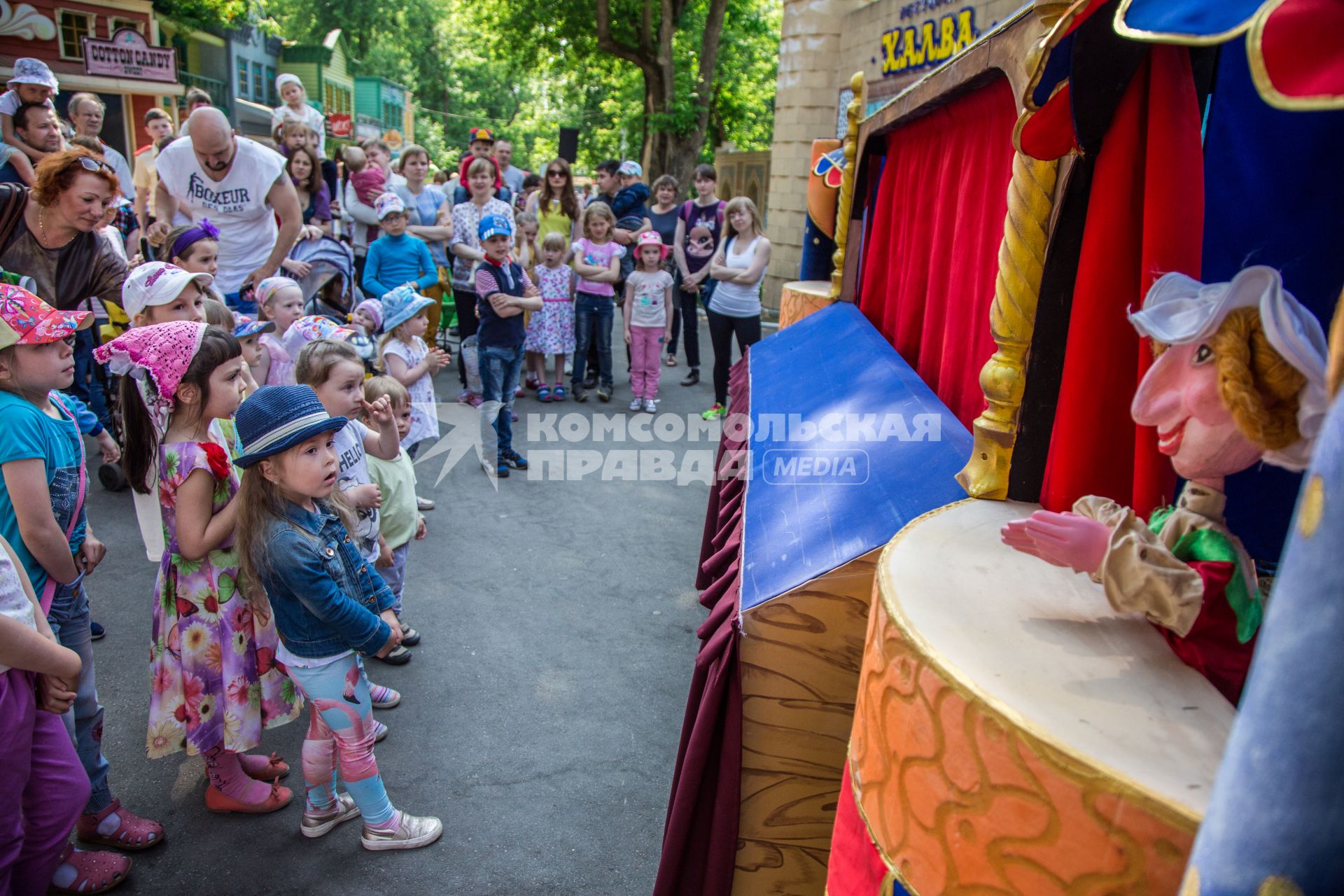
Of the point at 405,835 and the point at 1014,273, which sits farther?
the point at 405,835

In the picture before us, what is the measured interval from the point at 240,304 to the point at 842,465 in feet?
12.6

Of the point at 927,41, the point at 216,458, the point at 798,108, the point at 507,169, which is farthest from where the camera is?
the point at 798,108

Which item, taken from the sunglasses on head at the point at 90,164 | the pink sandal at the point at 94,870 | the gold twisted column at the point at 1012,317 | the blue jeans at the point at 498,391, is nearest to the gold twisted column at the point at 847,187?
the blue jeans at the point at 498,391

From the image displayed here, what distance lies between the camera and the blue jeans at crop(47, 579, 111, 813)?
2244mm

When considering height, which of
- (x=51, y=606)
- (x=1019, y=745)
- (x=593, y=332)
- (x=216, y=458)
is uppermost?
(x=1019, y=745)

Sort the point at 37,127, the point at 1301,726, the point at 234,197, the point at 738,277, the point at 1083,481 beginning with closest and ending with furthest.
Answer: the point at 1301,726
the point at 1083,481
the point at 234,197
the point at 37,127
the point at 738,277

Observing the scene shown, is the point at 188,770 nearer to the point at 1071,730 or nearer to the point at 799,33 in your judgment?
the point at 1071,730

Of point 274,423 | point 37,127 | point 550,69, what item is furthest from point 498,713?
point 550,69

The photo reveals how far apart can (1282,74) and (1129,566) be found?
0.59 meters

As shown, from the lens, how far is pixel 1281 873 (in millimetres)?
617

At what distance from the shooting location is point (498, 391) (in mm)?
5535

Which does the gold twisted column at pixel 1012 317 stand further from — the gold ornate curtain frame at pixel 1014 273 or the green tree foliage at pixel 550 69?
the green tree foliage at pixel 550 69

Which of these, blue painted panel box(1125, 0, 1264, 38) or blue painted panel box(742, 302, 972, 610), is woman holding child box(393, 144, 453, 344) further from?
blue painted panel box(1125, 0, 1264, 38)

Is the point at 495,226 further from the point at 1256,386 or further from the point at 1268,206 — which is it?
the point at 1256,386
